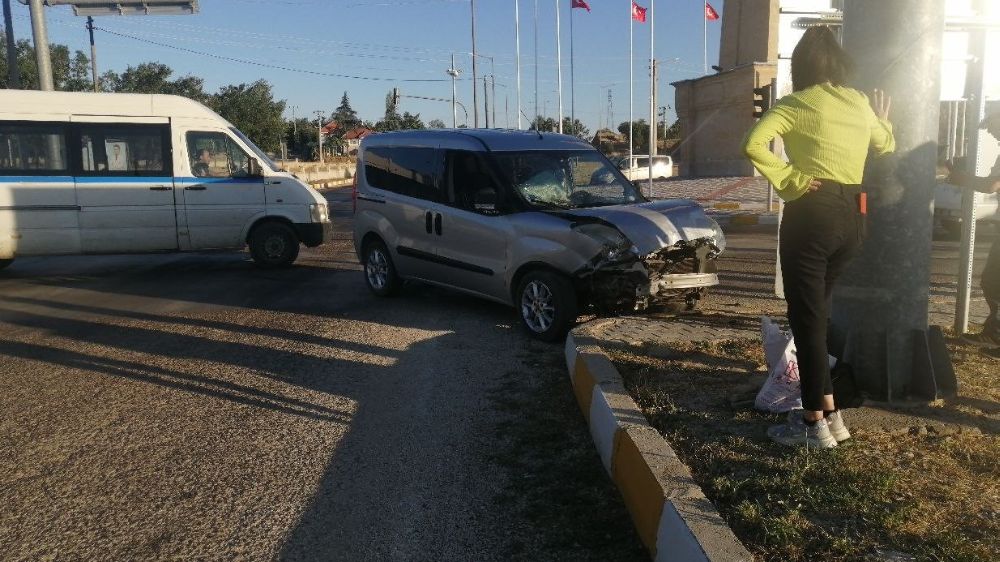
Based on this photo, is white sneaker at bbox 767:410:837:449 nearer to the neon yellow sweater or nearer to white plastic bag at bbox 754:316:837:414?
white plastic bag at bbox 754:316:837:414

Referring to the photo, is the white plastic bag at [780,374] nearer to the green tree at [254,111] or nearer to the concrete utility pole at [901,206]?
the concrete utility pole at [901,206]

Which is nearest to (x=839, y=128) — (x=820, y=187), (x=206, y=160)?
(x=820, y=187)

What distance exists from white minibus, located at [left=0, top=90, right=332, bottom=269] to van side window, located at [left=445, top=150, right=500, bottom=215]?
16.0 ft

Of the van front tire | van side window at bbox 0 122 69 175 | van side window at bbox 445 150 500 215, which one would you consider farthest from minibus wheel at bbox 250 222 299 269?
van side window at bbox 445 150 500 215

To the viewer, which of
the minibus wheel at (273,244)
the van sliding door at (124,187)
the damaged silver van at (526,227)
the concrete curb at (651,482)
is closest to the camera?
the concrete curb at (651,482)

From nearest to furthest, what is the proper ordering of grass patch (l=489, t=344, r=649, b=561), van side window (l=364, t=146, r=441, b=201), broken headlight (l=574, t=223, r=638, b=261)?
1. grass patch (l=489, t=344, r=649, b=561)
2. broken headlight (l=574, t=223, r=638, b=261)
3. van side window (l=364, t=146, r=441, b=201)

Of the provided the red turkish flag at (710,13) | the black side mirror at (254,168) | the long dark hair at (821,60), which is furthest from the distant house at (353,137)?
the long dark hair at (821,60)

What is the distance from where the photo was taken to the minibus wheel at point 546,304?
282 inches

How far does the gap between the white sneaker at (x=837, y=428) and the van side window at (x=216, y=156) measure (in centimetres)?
1054

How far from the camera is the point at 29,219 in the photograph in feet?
38.9

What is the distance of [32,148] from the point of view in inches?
468

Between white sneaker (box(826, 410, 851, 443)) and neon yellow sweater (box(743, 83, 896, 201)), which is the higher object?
neon yellow sweater (box(743, 83, 896, 201))

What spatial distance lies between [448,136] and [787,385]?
18.6 feet

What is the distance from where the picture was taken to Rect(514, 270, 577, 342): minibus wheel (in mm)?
7152
